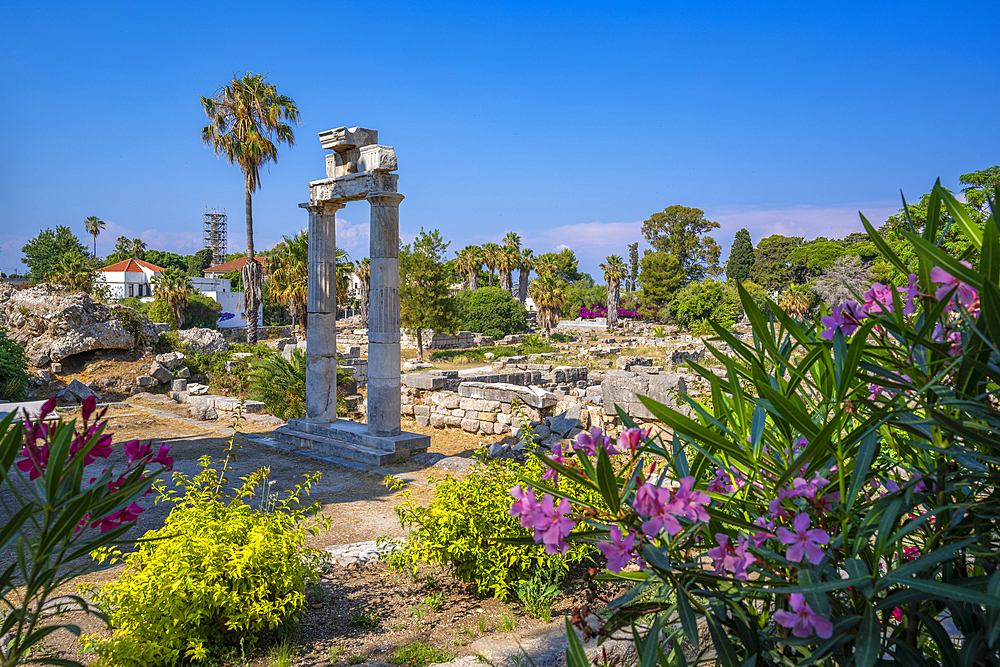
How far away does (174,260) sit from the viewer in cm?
8038

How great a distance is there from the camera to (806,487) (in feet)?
3.91

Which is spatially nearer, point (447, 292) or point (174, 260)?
point (447, 292)

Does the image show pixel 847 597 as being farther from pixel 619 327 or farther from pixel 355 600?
pixel 619 327

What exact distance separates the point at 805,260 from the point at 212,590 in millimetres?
66333

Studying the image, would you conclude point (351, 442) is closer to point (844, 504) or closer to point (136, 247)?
point (844, 504)

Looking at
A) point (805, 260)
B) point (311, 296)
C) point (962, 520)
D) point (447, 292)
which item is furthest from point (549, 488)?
point (805, 260)

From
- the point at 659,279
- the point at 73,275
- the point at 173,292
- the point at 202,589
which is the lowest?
the point at 202,589

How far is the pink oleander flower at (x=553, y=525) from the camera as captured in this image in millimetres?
1173

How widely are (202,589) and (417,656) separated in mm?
1194

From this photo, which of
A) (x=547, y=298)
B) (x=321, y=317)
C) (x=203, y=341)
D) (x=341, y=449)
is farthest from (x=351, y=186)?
(x=547, y=298)

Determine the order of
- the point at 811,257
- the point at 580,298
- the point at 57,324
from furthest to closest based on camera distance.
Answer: the point at 580,298 → the point at 811,257 → the point at 57,324

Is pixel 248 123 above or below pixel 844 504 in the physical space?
above

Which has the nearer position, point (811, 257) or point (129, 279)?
point (129, 279)

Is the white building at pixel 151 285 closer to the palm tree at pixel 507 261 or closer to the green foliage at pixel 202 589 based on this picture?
the palm tree at pixel 507 261
